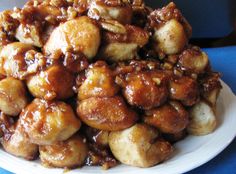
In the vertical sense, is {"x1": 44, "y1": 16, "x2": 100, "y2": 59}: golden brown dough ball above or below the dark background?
above

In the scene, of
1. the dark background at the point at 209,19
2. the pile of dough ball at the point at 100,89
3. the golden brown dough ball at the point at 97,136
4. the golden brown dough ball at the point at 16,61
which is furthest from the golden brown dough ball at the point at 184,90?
the dark background at the point at 209,19

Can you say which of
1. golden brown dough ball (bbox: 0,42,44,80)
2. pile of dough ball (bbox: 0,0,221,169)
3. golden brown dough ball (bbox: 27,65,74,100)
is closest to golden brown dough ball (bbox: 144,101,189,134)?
pile of dough ball (bbox: 0,0,221,169)

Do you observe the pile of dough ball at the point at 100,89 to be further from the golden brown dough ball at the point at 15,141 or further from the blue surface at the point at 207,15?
the blue surface at the point at 207,15

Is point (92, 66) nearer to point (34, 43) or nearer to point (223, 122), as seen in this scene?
point (34, 43)

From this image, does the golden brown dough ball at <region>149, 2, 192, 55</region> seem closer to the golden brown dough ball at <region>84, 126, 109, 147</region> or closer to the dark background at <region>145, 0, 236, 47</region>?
the golden brown dough ball at <region>84, 126, 109, 147</region>

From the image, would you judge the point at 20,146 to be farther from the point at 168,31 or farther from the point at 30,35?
the point at 168,31

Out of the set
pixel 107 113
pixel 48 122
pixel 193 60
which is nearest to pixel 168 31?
pixel 193 60

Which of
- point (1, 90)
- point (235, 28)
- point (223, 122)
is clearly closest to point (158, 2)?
point (235, 28)
